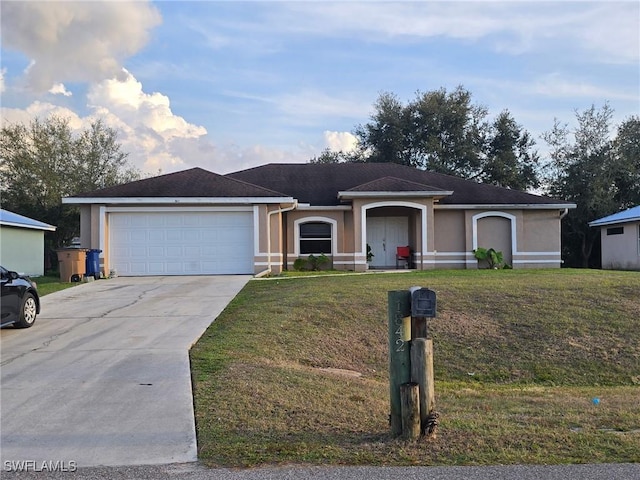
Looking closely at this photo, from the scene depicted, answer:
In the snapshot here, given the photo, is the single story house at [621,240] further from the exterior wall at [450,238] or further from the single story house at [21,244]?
the single story house at [21,244]

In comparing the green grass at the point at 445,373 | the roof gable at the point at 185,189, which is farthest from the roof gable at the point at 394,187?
the green grass at the point at 445,373

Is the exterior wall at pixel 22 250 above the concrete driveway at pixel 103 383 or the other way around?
above

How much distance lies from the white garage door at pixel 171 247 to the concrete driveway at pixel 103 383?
6914 mm

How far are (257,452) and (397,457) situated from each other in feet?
3.76

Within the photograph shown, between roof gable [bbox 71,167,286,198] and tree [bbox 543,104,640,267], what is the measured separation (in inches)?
856

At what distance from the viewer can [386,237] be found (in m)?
25.6

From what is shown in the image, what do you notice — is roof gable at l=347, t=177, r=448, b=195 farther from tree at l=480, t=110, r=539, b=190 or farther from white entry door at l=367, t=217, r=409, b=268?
tree at l=480, t=110, r=539, b=190

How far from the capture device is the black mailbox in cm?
542

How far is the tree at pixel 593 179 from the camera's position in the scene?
34844 millimetres

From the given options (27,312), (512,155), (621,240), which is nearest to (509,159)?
(512,155)

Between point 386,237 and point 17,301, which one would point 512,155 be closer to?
point 386,237

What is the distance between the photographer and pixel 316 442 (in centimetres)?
527

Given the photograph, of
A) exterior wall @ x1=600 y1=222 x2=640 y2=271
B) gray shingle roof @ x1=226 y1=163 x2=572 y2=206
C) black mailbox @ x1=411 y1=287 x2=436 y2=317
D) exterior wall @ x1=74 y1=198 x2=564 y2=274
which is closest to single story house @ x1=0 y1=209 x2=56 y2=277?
gray shingle roof @ x1=226 y1=163 x2=572 y2=206

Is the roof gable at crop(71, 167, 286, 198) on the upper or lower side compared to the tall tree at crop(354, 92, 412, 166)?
lower
